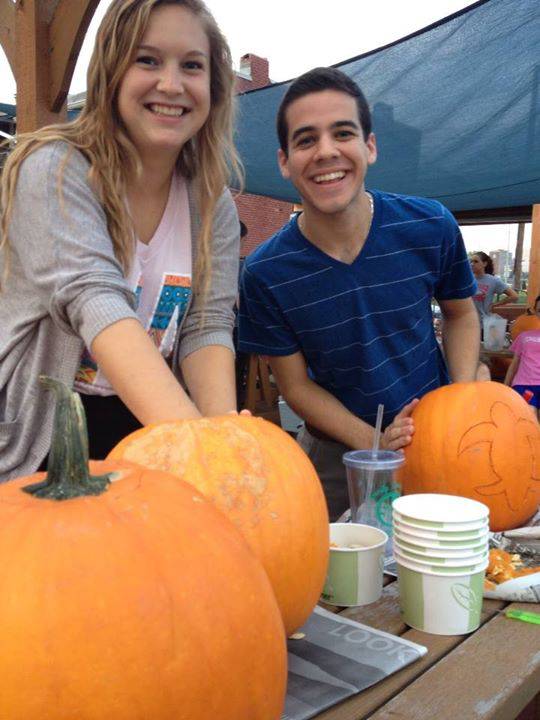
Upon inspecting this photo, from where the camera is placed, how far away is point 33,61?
111 inches

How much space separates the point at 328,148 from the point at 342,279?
0.37 m

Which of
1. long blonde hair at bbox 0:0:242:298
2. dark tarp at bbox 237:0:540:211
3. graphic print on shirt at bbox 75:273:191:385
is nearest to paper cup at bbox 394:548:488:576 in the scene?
graphic print on shirt at bbox 75:273:191:385

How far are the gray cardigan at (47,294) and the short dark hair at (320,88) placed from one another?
2.68ft

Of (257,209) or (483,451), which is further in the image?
(257,209)

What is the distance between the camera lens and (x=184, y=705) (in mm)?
597

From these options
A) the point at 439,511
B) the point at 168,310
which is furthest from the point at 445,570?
the point at 168,310

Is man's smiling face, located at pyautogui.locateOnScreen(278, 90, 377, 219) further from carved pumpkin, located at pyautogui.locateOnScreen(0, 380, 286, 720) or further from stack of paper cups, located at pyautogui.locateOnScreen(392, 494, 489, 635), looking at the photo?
carved pumpkin, located at pyautogui.locateOnScreen(0, 380, 286, 720)

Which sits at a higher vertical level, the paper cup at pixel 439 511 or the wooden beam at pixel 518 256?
the wooden beam at pixel 518 256

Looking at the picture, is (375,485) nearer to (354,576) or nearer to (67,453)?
(354,576)

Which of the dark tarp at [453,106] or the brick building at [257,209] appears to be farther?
the brick building at [257,209]

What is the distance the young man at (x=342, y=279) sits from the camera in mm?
1891

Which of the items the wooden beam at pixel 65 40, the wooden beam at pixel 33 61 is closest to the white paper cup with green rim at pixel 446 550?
the wooden beam at pixel 65 40

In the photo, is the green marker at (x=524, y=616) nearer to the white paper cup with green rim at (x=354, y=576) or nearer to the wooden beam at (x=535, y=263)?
the white paper cup with green rim at (x=354, y=576)

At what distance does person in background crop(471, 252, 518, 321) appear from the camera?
7.28m
